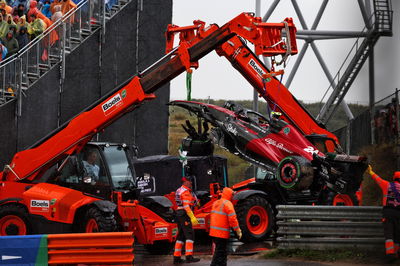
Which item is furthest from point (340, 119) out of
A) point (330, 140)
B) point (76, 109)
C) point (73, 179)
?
point (73, 179)

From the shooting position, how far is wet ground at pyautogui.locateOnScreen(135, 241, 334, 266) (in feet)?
52.1

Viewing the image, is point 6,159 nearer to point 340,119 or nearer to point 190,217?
point 190,217

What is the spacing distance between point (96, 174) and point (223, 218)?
4348 millimetres

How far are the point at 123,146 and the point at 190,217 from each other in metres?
2.91

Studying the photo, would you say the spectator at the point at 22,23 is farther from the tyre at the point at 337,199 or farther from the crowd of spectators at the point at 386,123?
the tyre at the point at 337,199

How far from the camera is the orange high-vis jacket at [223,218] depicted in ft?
46.8

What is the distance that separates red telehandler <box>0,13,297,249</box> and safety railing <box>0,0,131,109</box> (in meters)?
5.65

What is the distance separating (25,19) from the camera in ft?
85.3

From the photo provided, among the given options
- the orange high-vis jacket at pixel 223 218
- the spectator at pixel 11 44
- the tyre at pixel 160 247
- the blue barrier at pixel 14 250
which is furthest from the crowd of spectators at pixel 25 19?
the orange high-vis jacket at pixel 223 218

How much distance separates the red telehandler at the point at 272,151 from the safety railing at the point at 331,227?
1883 millimetres

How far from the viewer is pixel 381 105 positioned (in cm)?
2312

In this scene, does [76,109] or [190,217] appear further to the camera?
[76,109]

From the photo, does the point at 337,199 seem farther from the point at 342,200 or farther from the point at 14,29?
the point at 14,29

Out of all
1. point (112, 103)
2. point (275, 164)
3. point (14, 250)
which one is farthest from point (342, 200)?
point (14, 250)
